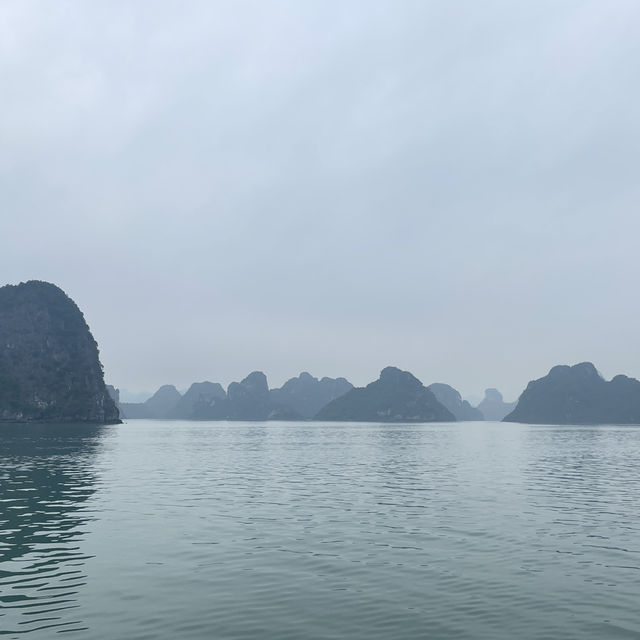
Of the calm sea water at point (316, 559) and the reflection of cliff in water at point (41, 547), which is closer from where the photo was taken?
the calm sea water at point (316, 559)

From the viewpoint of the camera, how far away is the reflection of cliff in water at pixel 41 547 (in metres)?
18.6

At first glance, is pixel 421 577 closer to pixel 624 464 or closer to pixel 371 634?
pixel 371 634

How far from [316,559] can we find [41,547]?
13.6 metres

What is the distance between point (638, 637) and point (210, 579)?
14.9 metres

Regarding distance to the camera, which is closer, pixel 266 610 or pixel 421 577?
pixel 266 610

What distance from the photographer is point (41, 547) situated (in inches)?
1128

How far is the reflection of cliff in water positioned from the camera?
18641mm

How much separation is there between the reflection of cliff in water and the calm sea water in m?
0.11

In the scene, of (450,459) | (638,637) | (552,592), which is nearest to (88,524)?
(552,592)

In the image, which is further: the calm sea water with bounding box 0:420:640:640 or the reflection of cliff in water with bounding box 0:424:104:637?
the reflection of cliff in water with bounding box 0:424:104:637

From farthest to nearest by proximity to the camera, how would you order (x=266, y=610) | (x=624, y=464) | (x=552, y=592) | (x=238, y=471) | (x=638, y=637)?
(x=624, y=464) < (x=238, y=471) < (x=552, y=592) < (x=266, y=610) < (x=638, y=637)

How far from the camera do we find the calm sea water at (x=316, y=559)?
59.8 feet

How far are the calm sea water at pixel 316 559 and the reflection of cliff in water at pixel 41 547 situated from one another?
107 millimetres

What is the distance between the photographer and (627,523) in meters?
36.6
